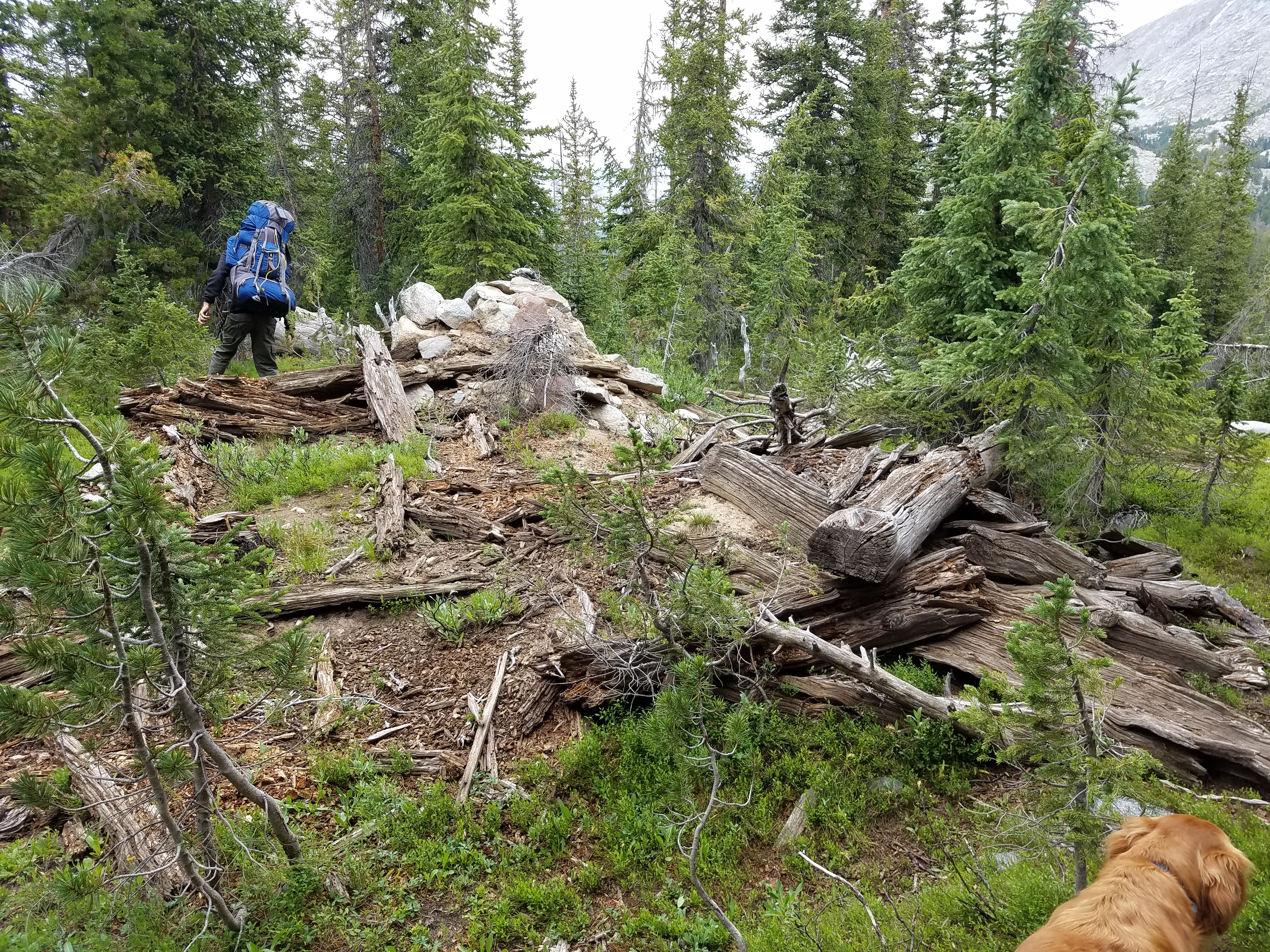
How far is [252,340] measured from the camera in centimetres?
955

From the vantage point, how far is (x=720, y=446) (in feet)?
24.0

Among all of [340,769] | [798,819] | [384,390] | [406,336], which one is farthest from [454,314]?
[798,819]

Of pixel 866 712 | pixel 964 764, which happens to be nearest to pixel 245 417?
pixel 866 712

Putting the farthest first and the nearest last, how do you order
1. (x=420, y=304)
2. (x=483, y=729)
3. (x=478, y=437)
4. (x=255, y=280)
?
(x=420, y=304)
(x=478, y=437)
(x=255, y=280)
(x=483, y=729)

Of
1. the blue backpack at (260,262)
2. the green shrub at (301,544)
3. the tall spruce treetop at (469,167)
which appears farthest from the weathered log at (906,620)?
the tall spruce treetop at (469,167)

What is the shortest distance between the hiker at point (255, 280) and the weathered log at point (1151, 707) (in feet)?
30.4

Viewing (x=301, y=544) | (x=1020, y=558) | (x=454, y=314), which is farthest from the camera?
(x=454, y=314)

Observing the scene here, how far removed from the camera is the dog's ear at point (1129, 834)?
2.45m

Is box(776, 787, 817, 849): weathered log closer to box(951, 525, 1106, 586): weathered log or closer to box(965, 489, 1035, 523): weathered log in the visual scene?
box(951, 525, 1106, 586): weathered log

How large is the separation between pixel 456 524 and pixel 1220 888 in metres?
6.11

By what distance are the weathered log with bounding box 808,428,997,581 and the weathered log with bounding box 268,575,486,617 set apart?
322 cm

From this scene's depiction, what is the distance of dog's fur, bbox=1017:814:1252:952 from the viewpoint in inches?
83.9

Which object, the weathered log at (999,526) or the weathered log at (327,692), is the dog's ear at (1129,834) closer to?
the weathered log at (999,526)

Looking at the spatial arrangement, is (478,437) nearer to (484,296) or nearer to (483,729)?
(484,296)
